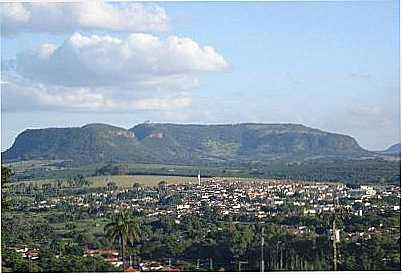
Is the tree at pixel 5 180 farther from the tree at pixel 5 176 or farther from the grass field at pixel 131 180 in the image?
the grass field at pixel 131 180

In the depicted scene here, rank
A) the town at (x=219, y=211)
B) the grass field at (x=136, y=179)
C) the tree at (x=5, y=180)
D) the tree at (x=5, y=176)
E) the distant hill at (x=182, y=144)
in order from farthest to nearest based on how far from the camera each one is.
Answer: the distant hill at (x=182, y=144) < the grass field at (x=136, y=179) < the tree at (x=5, y=176) < the tree at (x=5, y=180) < the town at (x=219, y=211)

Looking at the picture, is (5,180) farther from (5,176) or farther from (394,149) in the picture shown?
(394,149)

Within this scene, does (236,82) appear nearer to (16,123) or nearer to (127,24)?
(127,24)

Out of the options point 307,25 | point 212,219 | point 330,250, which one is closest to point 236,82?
point 307,25

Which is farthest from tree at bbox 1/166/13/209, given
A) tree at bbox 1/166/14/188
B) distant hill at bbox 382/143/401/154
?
distant hill at bbox 382/143/401/154

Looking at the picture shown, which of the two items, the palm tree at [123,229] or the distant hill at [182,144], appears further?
the distant hill at [182,144]

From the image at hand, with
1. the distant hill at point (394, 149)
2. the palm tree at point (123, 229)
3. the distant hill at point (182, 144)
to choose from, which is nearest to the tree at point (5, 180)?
the distant hill at point (182, 144)
